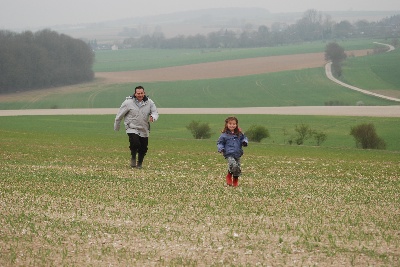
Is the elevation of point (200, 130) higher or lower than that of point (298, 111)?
higher

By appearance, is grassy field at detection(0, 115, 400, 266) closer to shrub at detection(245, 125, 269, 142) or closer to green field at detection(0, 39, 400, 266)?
green field at detection(0, 39, 400, 266)

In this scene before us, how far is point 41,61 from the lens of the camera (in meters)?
109

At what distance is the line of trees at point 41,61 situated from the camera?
106 metres

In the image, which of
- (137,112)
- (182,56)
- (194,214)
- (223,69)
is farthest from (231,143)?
(182,56)

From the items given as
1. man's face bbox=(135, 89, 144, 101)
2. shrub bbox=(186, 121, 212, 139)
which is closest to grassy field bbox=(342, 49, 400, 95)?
shrub bbox=(186, 121, 212, 139)

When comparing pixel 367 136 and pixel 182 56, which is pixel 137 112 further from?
pixel 182 56

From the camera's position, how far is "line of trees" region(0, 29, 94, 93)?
10569cm

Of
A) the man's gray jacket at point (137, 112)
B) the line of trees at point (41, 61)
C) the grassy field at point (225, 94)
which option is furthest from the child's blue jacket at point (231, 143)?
the line of trees at point (41, 61)

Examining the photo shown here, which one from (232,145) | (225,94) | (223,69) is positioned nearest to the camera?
(232,145)

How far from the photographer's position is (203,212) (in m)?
12.7

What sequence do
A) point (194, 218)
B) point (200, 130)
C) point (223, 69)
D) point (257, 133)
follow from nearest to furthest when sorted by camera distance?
point (194, 218) < point (257, 133) < point (200, 130) < point (223, 69)

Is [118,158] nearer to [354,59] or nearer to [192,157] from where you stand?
[192,157]

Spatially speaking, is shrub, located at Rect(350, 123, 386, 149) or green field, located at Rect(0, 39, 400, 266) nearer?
green field, located at Rect(0, 39, 400, 266)

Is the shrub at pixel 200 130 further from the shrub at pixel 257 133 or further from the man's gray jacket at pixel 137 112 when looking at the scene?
the man's gray jacket at pixel 137 112
